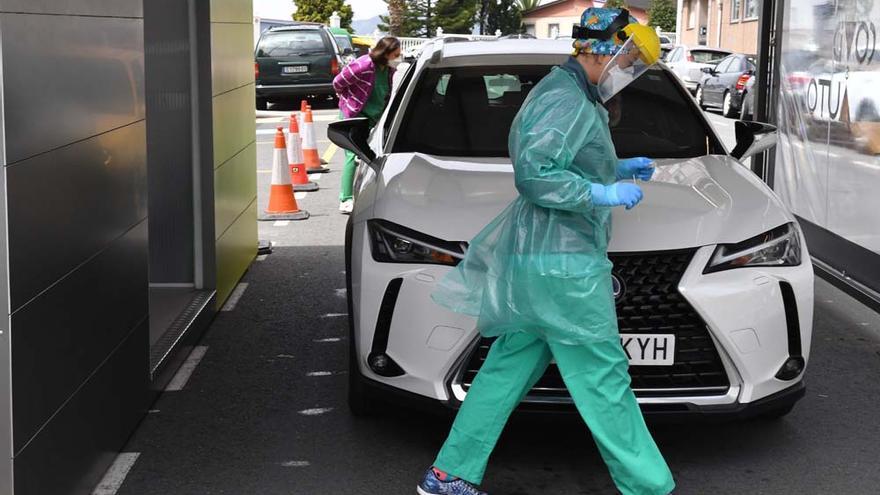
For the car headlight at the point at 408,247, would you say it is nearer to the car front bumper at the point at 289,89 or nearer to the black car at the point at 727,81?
the black car at the point at 727,81

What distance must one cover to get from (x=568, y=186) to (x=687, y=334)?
98 centimetres

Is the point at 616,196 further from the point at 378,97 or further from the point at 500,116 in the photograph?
the point at 378,97

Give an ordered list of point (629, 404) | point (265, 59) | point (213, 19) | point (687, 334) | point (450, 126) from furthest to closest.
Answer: point (265, 59)
point (213, 19)
point (450, 126)
point (687, 334)
point (629, 404)

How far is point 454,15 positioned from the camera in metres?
93.1

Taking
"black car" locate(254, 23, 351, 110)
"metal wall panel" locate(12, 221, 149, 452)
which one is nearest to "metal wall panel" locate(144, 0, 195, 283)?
"metal wall panel" locate(12, 221, 149, 452)

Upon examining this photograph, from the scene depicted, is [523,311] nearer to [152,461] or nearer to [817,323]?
[152,461]

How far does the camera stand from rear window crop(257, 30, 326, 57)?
28.8 metres

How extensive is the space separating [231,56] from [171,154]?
3.81ft

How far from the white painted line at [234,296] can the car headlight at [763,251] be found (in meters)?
3.96

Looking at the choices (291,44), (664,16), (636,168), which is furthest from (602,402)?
(664,16)

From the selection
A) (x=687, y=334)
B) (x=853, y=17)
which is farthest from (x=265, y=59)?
(x=687, y=334)

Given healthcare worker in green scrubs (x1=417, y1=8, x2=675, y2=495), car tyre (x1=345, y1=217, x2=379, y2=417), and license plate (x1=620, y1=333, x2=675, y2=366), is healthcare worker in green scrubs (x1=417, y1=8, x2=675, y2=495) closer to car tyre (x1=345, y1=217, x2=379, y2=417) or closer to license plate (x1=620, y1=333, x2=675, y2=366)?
license plate (x1=620, y1=333, x2=675, y2=366)

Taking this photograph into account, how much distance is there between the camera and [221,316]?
8.02 metres

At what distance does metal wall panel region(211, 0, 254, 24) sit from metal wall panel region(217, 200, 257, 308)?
1.30 meters
